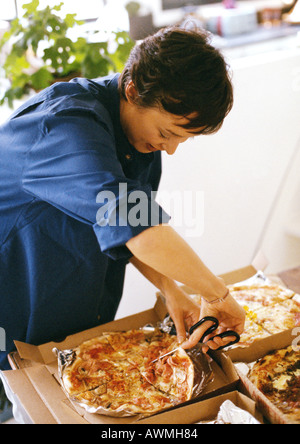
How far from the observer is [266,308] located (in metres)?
1.42

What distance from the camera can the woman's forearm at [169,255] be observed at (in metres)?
0.86

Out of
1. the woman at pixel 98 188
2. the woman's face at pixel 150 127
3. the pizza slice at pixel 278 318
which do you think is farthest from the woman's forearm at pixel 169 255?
the pizza slice at pixel 278 318

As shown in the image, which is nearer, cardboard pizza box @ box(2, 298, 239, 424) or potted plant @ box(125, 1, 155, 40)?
cardboard pizza box @ box(2, 298, 239, 424)

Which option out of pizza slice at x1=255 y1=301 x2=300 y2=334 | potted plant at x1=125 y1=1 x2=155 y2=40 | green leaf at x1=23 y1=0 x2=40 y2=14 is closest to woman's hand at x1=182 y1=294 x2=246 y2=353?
pizza slice at x1=255 y1=301 x2=300 y2=334

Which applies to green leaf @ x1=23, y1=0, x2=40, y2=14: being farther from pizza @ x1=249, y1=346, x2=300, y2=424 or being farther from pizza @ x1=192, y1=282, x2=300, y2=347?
pizza @ x1=249, y1=346, x2=300, y2=424

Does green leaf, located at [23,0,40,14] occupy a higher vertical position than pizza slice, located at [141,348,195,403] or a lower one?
higher

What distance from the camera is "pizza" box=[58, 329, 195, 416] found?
1.03 metres

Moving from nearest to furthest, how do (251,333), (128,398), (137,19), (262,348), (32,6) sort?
1. (128,398)
2. (262,348)
3. (251,333)
4. (32,6)
5. (137,19)

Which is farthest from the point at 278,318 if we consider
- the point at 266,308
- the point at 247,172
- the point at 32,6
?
the point at 32,6

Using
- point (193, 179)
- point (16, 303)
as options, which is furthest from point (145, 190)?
point (193, 179)

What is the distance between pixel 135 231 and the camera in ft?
2.77

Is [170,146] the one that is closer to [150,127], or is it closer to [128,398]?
[150,127]

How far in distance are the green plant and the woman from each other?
86 cm

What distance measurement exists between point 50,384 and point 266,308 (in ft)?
2.33
